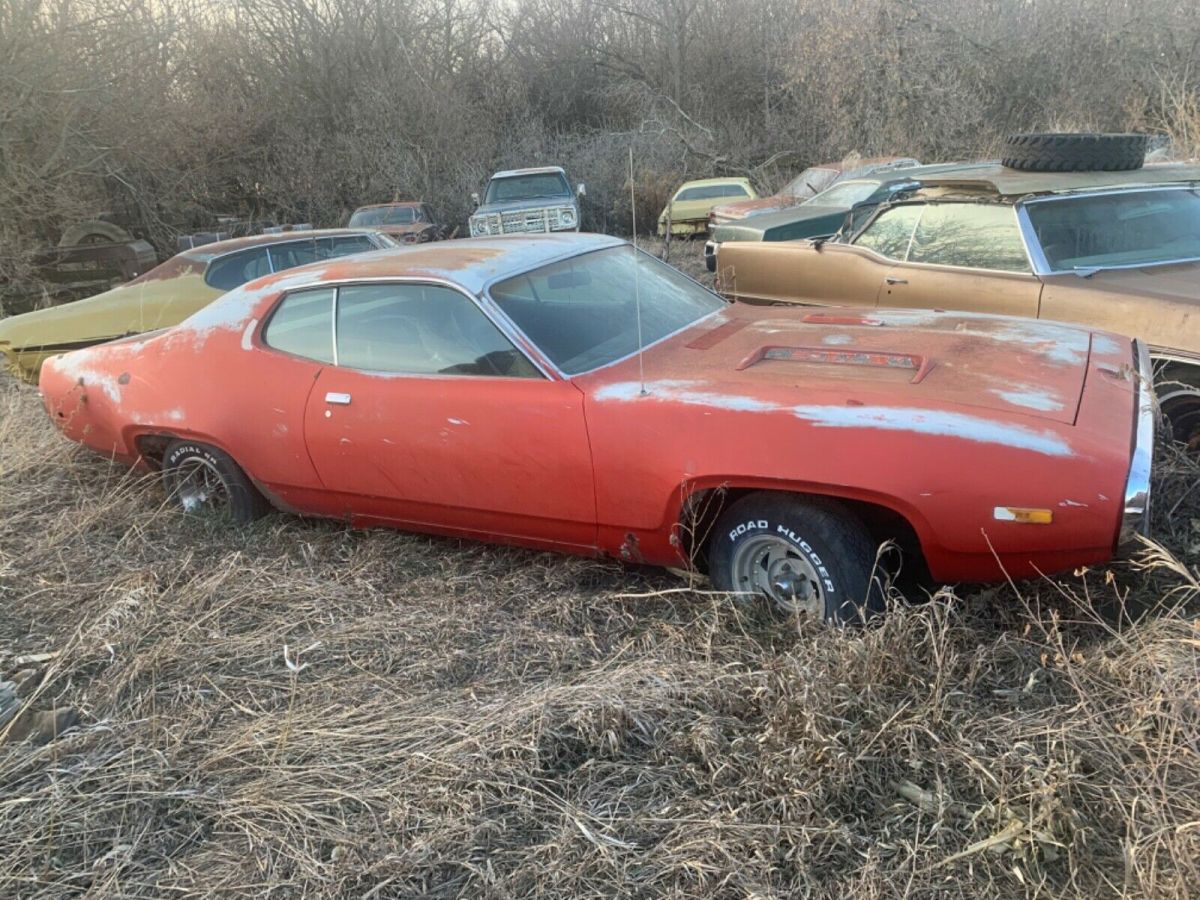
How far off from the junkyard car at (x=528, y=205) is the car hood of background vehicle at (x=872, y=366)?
10.9 m

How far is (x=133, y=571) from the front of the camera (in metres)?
4.10

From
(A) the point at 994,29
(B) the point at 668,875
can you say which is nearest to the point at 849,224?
(B) the point at 668,875

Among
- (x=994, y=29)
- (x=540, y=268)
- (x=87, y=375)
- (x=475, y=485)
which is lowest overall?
(x=475, y=485)

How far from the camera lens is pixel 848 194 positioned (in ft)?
37.9

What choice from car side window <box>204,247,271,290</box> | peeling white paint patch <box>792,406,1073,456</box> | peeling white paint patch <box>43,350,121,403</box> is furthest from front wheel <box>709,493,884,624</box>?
car side window <box>204,247,271,290</box>

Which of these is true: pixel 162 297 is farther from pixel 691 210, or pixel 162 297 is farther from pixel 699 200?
pixel 699 200

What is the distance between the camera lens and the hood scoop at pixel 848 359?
10.6 ft

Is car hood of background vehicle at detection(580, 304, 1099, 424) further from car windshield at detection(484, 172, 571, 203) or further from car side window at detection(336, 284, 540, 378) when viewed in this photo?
car windshield at detection(484, 172, 571, 203)

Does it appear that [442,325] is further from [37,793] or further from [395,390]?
[37,793]

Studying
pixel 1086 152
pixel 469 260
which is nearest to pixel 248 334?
pixel 469 260

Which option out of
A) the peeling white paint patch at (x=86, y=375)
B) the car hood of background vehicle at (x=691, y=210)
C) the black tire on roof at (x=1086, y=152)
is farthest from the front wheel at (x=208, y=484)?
the car hood of background vehicle at (x=691, y=210)

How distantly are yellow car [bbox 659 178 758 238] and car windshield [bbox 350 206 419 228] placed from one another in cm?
452

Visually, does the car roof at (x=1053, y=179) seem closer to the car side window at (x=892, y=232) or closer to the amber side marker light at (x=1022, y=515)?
the car side window at (x=892, y=232)

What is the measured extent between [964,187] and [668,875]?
4.72 m
